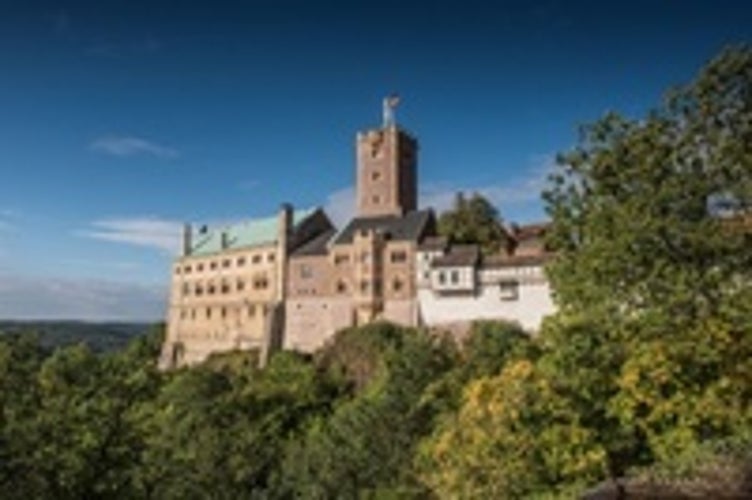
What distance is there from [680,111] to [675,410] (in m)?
9.94

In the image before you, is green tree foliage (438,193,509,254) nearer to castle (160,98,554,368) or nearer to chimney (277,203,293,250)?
castle (160,98,554,368)

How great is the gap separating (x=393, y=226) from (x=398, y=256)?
4.73m

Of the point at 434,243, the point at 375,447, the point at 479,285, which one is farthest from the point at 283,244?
the point at 375,447

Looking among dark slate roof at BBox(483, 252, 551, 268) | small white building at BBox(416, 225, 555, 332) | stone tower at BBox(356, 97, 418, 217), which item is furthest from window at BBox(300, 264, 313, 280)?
dark slate roof at BBox(483, 252, 551, 268)

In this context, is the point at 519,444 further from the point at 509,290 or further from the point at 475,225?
the point at 475,225

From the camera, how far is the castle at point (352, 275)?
70.2m

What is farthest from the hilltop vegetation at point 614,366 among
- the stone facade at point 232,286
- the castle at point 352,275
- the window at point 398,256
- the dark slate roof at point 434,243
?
the stone facade at point 232,286

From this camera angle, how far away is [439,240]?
74938mm

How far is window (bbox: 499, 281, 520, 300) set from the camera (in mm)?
68312

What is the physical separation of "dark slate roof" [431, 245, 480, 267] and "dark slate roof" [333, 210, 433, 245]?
16.7 ft

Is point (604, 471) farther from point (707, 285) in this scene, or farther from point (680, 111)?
point (680, 111)

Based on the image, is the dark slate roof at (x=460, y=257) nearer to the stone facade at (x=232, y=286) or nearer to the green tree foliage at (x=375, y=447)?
the green tree foliage at (x=375, y=447)

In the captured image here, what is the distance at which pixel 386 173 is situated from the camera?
89.1 metres

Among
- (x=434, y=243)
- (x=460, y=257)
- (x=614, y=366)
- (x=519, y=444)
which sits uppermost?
(x=434, y=243)
